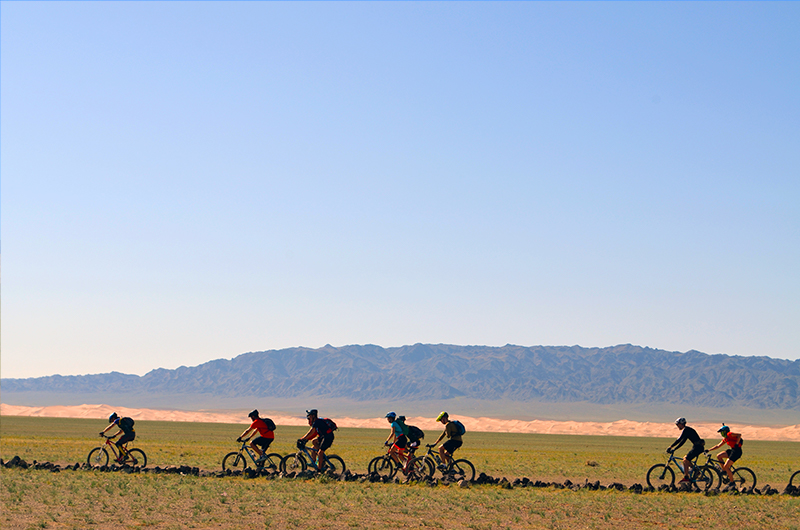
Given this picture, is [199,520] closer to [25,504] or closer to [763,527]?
[25,504]

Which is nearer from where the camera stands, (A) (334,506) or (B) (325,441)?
(A) (334,506)

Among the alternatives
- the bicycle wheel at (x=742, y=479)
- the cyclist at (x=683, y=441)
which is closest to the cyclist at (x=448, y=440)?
the cyclist at (x=683, y=441)

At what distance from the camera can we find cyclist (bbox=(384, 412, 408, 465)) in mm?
22609

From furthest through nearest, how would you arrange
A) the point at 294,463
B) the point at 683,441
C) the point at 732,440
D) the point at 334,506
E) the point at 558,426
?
the point at 558,426 → the point at 294,463 → the point at 732,440 → the point at 683,441 → the point at 334,506

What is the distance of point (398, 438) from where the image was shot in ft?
74.6

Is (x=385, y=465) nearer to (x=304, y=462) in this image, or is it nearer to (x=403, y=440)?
(x=403, y=440)

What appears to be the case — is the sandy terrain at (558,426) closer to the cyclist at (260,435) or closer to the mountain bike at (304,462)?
the mountain bike at (304,462)

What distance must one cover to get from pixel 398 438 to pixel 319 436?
7.31 feet

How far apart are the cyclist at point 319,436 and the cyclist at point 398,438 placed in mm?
1711

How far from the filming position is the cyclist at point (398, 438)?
890 inches

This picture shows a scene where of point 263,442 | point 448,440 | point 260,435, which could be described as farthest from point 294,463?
point 448,440

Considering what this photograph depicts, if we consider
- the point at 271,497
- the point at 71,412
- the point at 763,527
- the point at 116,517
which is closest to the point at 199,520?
the point at 116,517

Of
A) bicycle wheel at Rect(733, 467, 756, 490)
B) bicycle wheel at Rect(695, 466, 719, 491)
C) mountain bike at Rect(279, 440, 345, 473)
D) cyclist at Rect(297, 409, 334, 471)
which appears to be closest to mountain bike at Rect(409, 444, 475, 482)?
mountain bike at Rect(279, 440, 345, 473)

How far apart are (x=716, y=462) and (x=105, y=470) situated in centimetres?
1799
